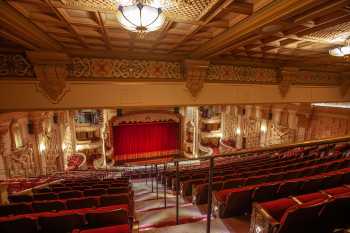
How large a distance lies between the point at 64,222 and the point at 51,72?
3.11 m

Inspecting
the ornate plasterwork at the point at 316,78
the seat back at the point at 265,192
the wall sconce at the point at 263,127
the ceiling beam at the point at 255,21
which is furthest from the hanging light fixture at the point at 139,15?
the wall sconce at the point at 263,127

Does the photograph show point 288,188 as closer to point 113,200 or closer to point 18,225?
point 113,200

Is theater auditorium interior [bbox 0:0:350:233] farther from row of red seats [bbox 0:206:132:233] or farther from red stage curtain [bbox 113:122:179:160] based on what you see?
red stage curtain [bbox 113:122:179:160]

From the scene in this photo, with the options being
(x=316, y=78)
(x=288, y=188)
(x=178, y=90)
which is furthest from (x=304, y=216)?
(x=316, y=78)

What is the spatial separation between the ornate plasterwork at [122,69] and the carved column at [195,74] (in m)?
0.24

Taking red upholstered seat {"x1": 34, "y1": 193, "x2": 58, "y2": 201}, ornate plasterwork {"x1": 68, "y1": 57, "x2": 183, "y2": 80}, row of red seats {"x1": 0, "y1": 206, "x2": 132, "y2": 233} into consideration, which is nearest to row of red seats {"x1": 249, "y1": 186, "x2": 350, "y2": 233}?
row of red seats {"x1": 0, "y1": 206, "x2": 132, "y2": 233}

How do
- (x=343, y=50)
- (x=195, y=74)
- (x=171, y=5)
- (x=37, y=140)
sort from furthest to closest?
(x=37, y=140) → (x=195, y=74) → (x=343, y=50) → (x=171, y=5)

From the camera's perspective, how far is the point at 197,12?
250 cm

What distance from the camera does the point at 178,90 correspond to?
16.2 ft

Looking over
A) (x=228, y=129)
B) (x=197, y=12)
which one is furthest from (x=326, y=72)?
(x=228, y=129)

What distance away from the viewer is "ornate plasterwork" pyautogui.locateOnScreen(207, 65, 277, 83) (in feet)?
17.1

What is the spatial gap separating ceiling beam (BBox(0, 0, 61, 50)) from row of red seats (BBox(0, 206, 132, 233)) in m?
2.32

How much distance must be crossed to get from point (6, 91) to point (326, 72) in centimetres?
928

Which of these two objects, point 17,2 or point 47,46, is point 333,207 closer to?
point 17,2
